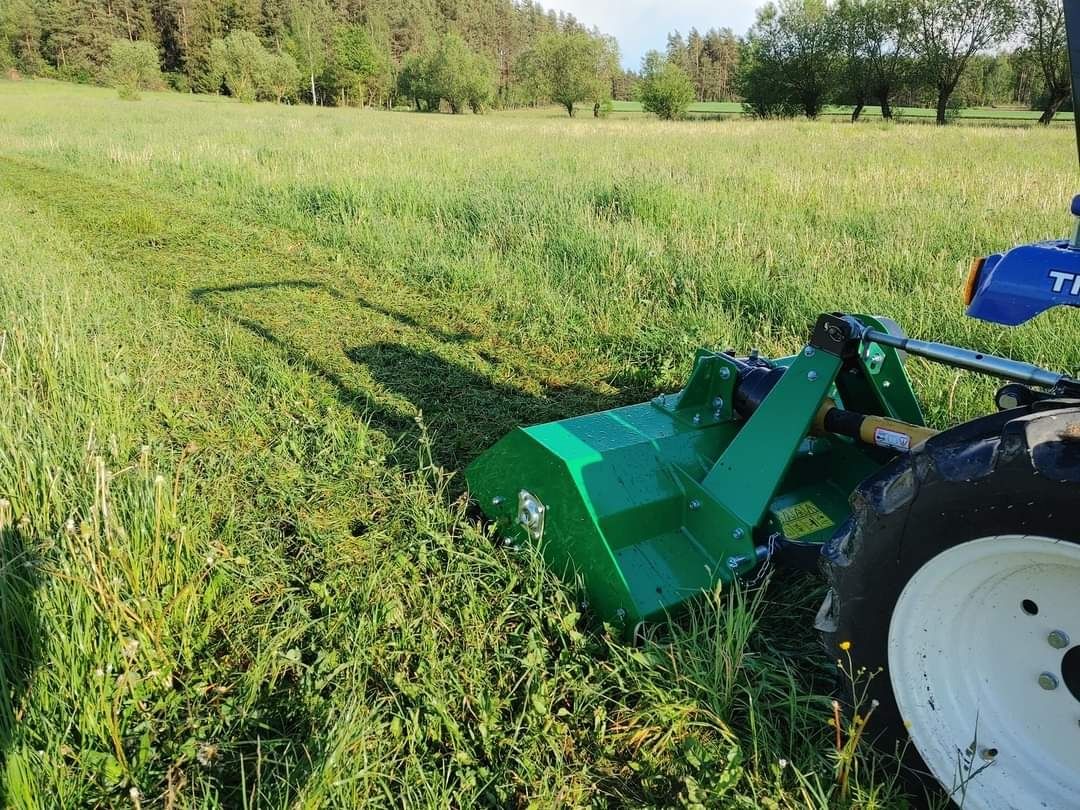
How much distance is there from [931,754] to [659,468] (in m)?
1.11

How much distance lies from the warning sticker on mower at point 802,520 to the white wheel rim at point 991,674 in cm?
68

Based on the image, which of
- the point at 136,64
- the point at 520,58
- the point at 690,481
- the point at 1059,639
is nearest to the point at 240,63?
the point at 136,64

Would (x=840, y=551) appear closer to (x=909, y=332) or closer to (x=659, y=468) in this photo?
(x=659, y=468)

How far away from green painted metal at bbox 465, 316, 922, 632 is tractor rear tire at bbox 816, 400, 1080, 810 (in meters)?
0.54

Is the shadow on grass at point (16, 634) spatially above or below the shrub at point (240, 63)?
below

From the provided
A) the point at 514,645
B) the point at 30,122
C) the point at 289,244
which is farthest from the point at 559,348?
the point at 30,122

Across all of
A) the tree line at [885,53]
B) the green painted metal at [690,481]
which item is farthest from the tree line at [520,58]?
the green painted metal at [690,481]

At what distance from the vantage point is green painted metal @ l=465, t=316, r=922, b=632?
2258 mm

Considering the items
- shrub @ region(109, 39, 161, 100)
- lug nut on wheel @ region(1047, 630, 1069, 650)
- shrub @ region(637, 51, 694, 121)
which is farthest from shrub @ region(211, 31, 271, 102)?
lug nut on wheel @ region(1047, 630, 1069, 650)

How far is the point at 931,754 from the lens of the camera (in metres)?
1.71

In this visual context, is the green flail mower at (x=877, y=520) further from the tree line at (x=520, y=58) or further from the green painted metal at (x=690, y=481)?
the tree line at (x=520, y=58)

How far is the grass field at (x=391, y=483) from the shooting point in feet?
6.39

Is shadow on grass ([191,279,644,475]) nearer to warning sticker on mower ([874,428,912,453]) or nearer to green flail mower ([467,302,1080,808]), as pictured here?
green flail mower ([467,302,1080,808])

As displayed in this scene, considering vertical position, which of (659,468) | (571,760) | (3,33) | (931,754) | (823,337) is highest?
(3,33)
